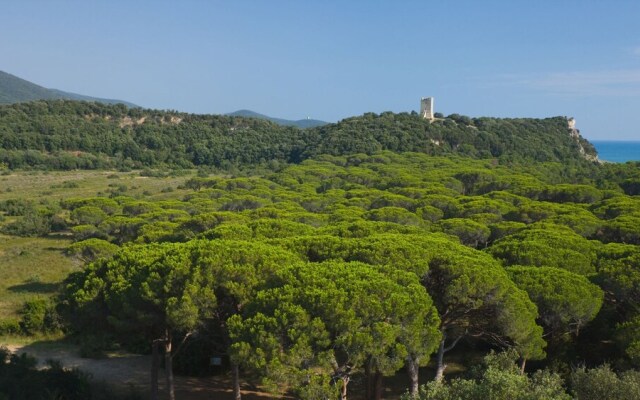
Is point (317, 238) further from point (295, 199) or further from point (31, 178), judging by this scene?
point (31, 178)

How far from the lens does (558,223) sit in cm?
2514

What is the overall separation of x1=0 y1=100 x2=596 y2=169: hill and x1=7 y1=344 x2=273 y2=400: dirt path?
52367mm

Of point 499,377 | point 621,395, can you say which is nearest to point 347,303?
point 499,377

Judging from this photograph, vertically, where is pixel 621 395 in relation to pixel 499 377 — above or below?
below

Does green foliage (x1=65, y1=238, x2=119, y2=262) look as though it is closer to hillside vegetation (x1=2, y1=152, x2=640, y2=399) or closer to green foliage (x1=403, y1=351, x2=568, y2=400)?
hillside vegetation (x1=2, y1=152, x2=640, y2=399)

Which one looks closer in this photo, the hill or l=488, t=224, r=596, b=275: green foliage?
l=488, t=224, r=596, b=275: green foliage

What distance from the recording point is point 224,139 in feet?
263

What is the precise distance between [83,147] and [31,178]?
13.3 metres

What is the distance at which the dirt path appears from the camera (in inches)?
547

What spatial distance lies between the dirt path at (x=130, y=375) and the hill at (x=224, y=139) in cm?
5237

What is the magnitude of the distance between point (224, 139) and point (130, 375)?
67503 millimetres

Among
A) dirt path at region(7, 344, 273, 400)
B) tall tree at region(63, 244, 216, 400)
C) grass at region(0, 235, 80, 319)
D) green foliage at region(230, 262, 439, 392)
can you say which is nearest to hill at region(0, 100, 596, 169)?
grass at region(0, 235, 80, 319)

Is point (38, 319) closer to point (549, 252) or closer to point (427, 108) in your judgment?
point (549, 252)

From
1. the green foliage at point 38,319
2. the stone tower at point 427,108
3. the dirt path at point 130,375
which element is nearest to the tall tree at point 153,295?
the dirt path at point 130,375
